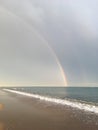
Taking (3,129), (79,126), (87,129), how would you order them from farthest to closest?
(79,126), (87,129), (3,129)

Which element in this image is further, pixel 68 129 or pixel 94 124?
pixel 94 124

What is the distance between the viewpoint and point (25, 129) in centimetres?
1739

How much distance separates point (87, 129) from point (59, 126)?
6.62 ft

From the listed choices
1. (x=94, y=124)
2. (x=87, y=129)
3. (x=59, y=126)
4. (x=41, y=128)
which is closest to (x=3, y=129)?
(x=41, y=128)

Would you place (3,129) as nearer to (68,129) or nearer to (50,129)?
(50,129)

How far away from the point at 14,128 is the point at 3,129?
751 millimetres

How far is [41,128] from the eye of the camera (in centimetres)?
1828

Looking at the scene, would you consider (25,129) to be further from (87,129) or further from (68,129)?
(87,129)

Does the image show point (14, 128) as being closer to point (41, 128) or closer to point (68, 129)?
point (41, 128)

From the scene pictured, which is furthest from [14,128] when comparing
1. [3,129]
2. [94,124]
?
[94,124]

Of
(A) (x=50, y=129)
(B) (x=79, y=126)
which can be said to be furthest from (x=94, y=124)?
(A) (x=50, y=129)

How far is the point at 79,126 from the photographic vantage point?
1972 cm


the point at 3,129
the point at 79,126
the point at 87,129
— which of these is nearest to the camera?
the point at 3,129

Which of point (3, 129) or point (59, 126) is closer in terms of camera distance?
point (3, 129)
